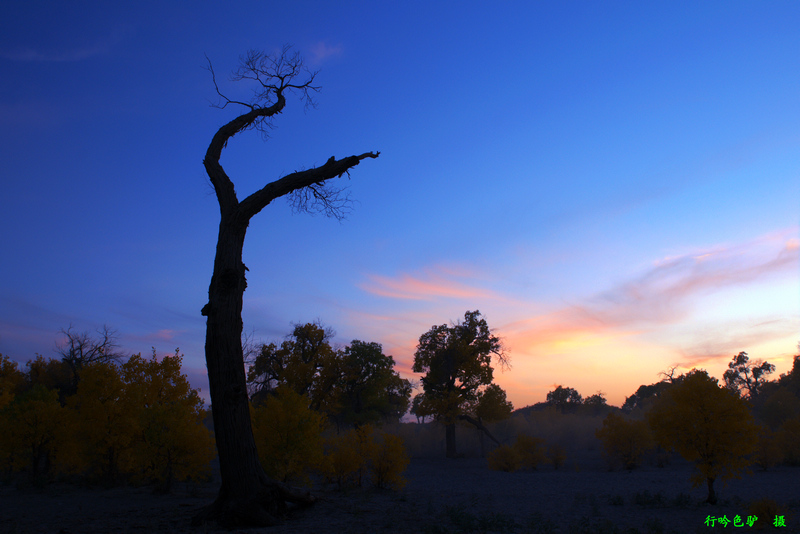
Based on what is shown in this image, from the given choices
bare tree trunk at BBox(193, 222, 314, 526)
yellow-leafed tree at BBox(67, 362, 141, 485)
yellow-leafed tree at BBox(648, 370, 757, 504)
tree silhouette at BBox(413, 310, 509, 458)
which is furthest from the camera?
tree silhouette at BBox(413, 310, 509, 458)

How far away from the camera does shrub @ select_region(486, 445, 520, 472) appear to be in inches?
781

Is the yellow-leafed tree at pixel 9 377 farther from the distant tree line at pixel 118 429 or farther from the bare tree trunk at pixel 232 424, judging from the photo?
the bare tree trunk at pixel 232 424

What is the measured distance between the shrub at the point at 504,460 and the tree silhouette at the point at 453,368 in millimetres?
5988

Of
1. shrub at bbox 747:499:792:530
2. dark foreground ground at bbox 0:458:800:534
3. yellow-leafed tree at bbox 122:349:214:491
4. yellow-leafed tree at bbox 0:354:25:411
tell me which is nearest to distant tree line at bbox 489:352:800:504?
dark foreground ground at bbox 0:458:800:534

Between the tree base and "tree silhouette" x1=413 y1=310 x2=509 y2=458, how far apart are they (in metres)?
20.9

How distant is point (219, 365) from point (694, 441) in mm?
10982

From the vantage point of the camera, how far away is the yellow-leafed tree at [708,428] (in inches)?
A: 383

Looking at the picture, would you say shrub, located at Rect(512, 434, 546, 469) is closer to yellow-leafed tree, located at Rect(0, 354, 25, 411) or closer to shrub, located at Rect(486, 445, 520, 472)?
shrub, located at Rect(486, 445, 520, 472)

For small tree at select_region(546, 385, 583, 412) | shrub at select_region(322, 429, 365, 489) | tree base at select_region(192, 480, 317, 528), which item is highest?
tree base at select_region(192, 480, 317, 528)

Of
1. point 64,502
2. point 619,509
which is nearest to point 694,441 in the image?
point 619,509

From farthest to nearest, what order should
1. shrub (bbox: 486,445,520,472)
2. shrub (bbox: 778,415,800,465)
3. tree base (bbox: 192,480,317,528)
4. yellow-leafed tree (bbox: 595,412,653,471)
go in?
shrub (bbox: 486,445,520,472) < yellow-leafed tree (bbox: 595,412,653,471) < shrub (bbox: 778,415,800,465) < tree base (bbox: 192,480,317,528)

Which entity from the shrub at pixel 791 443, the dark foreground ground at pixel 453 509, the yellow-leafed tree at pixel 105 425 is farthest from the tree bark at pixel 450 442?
the yellow-leafed tree at pixel 105 425

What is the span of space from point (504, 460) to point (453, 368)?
8645 millimetres

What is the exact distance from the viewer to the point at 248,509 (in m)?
6.22
